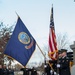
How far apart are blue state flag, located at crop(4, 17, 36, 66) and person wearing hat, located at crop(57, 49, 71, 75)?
1.24 meters

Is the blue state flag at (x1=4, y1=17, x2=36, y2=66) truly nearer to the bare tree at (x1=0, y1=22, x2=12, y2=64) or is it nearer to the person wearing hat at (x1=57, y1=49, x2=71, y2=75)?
the person wearing hat at (x1=57, y1=49, x2=71, y2=75)

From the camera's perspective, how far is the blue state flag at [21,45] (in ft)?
32.5

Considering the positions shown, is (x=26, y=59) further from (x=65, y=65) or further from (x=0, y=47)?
(x=0, y=47)

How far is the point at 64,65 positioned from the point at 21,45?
5.44ft

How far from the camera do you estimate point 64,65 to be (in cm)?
964

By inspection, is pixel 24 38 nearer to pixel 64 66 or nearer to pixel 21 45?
pixel 21 45

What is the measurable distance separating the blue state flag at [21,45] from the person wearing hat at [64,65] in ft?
4.07

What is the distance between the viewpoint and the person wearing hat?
942 centimetres

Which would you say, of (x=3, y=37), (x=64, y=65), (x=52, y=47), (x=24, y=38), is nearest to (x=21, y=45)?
(x=24, y=38)

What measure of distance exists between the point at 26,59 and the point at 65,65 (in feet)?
5.17

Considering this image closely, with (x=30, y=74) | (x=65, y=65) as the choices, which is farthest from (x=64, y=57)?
(x=30, y=74)

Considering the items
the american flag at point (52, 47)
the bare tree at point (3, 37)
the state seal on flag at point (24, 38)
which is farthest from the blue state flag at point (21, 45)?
the bare tree at point (3, 37)

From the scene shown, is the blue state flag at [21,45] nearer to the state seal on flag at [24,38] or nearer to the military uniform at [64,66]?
the state seal on flag at [24,38]

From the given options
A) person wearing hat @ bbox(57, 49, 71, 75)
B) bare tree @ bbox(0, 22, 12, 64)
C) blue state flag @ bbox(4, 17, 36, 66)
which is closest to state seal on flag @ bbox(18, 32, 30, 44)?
blue state flag @ bbox(4, 17, 36, 66)
